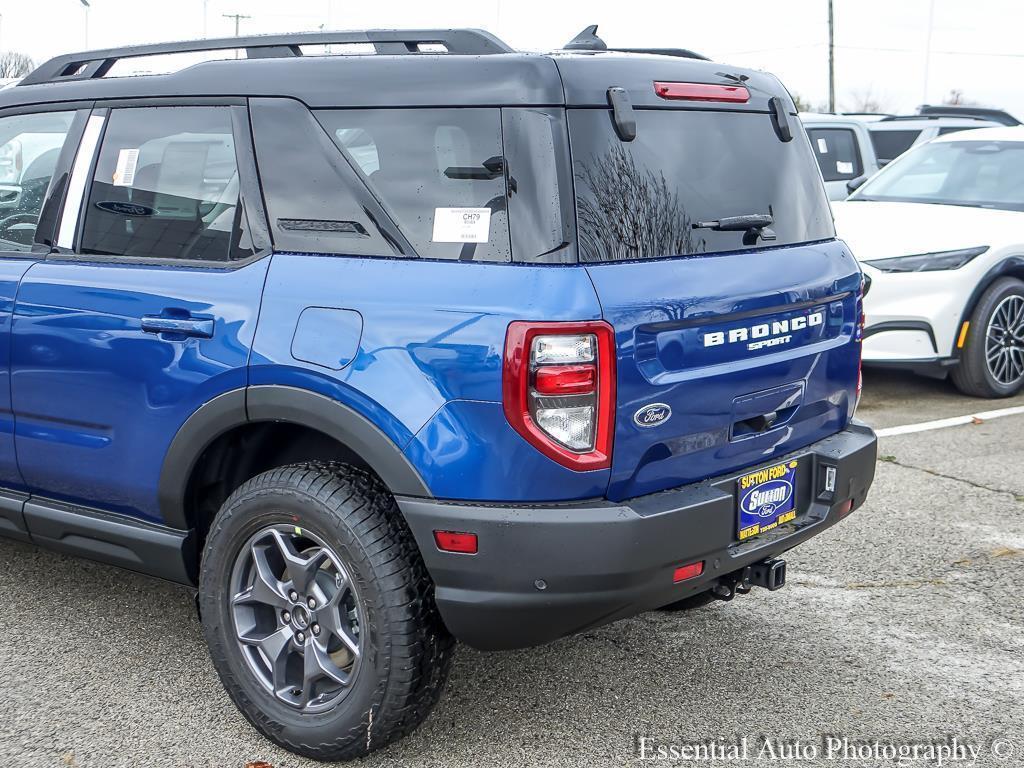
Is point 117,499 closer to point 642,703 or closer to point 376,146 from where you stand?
point 376,146

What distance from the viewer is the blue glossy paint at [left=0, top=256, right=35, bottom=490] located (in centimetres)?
368

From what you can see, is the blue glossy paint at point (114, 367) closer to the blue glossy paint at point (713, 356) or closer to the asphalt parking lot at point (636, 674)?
the asphalt parking lot at point (636, 674)

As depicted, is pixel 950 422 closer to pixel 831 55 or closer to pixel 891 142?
pixel 891 142

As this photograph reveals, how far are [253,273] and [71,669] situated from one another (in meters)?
1.47

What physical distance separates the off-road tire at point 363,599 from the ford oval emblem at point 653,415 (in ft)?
2.17

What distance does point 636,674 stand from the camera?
367 cm

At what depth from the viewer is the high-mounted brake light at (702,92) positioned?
3.10 m

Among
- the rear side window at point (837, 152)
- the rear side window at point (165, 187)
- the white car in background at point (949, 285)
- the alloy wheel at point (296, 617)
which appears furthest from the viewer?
the rear side window at point (837, 152)

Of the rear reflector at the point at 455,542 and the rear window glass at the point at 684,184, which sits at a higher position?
the rear window glass at the point at 684,184

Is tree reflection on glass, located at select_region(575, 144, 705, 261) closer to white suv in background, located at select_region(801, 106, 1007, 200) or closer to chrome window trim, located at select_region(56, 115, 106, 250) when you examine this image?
chrome window trim, located at select_region(56, 115, 106, 250)

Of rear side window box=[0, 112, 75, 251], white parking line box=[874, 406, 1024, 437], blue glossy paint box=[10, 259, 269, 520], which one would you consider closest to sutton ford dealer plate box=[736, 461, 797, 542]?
blue glossy paint box=[10, 259, 269, 520]

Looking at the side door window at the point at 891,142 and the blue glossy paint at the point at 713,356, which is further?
the side door window at the point at 891,142

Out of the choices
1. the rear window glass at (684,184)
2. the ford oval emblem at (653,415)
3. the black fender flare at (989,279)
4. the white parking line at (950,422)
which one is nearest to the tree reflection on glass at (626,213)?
the rear window glass at (684,184)

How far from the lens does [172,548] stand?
340cm
